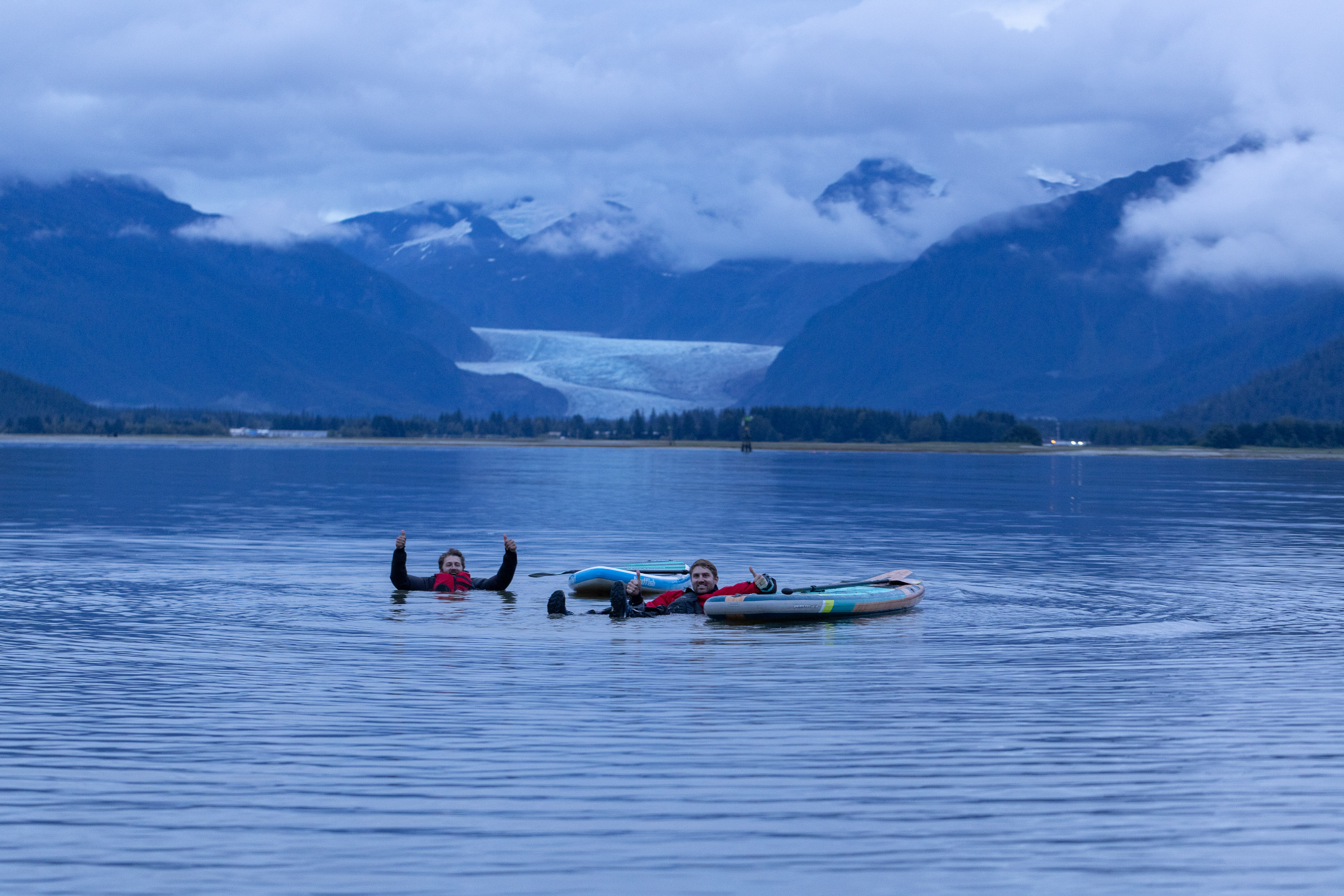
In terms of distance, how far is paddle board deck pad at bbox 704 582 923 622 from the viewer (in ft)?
102

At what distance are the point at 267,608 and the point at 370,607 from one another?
2299 millimetres

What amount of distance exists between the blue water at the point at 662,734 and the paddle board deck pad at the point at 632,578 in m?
1.21

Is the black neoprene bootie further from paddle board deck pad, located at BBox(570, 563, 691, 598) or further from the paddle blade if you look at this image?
the paddle blade

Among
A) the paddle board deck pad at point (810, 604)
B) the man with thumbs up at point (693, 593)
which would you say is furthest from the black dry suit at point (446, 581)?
the paddle board deck pad at point (810, 604)

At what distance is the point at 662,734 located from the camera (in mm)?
18609

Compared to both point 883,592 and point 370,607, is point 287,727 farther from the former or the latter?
point 883,592

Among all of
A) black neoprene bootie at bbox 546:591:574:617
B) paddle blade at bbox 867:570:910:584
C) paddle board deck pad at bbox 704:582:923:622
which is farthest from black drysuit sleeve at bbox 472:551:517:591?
paddle blade at bbox 867:570:910:584

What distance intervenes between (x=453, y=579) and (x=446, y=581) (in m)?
0.19

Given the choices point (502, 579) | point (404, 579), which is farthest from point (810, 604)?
point (404, 579)

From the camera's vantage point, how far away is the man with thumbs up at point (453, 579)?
118 feet

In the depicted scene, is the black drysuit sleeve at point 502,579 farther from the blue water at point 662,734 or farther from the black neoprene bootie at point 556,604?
the black neoprene bootie at point 556,604

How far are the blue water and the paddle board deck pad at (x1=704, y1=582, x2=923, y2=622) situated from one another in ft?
1.27

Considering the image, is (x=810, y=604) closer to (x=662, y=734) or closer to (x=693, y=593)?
(x=693, y=593)

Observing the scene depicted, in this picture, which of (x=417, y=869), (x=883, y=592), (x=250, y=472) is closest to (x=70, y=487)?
(x=250, y=472)
